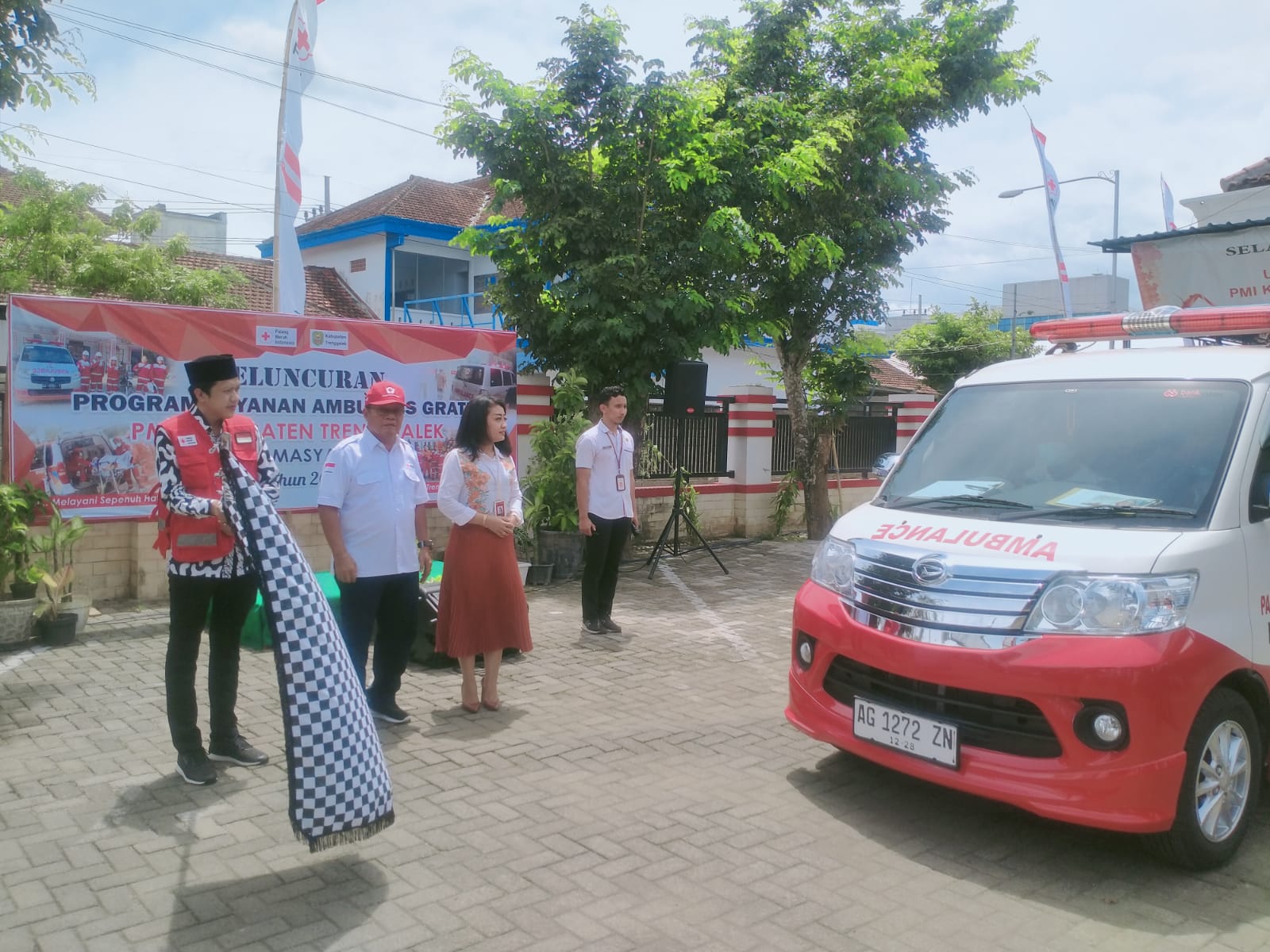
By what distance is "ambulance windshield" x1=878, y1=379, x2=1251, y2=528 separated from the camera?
13.7ft

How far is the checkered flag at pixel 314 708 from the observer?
360 cm

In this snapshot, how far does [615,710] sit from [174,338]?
4739 millimetres

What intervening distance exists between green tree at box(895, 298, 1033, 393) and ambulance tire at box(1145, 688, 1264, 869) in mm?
31207

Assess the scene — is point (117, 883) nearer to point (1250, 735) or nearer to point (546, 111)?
point (1250, 735)

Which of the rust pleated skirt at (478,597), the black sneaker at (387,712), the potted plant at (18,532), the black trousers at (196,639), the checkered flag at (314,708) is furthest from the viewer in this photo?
the potted plant at (18,532)

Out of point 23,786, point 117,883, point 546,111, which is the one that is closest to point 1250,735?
point 117,883

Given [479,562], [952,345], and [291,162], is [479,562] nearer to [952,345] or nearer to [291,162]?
[291,162]

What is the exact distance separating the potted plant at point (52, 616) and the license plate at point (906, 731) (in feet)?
18.4

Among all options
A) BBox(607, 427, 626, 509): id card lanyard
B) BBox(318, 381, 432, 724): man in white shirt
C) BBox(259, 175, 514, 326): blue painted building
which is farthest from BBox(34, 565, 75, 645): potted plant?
BBox(259, 175, 514, 326): blue painted building

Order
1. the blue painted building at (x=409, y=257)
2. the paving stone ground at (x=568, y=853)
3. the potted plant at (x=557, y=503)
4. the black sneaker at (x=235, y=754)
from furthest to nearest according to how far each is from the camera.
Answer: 1. the blue painted building at (x=409, y=257)
2. the potted plant at (x=557, y=503)
3. the black sneaker at (x=235, y=754)
4. the paving stone ground at (x=568, y=853)

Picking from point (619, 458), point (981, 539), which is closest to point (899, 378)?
point (619, 458)

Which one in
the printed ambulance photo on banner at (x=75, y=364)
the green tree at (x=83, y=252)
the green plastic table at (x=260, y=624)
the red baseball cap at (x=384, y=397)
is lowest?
the green plastic table at (x=260, y=624)

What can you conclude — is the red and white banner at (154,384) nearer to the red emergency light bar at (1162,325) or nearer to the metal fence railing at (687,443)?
the metal fence railing at (687,443)

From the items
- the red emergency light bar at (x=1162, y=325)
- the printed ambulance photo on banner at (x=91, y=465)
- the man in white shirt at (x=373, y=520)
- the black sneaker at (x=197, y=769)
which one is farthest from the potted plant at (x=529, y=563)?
the red emergency light bar at (x=1162, y=325)
